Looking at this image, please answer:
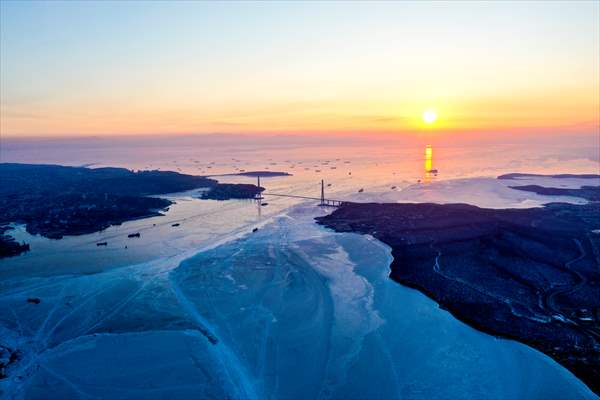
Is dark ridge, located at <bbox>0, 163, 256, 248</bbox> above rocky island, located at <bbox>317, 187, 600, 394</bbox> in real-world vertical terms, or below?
A: above

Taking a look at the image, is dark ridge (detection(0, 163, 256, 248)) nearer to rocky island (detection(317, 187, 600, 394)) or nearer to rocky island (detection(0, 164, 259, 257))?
rocky island (detection(0, 164, 259, 257))

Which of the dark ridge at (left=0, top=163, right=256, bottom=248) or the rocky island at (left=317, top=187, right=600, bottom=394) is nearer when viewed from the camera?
the rocky island at (left=317, top=187, right=600, bottom=394)

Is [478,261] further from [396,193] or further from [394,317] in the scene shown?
[396,193]

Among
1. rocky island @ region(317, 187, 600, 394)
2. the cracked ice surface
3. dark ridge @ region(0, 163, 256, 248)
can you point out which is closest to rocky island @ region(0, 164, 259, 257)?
dark ridge @ region(0, 163, 256, 248)

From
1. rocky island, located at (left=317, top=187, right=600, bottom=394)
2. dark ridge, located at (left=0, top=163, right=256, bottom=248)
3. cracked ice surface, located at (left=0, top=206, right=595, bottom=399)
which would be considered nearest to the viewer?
cracked ice surface, located at (left=0, top=206, right=595, bottom=399)

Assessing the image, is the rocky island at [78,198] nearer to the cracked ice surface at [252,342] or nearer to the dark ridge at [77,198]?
the dark ridge at [77,198]

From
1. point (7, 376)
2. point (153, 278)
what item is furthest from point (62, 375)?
point (153, 278)

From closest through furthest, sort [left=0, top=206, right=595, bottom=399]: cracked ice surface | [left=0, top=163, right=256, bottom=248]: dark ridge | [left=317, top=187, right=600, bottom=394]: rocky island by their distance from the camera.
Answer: [left=0, top=206, right=595, bottom=399]: cracked ice surface
[left=317, top=187, right=600, bottom=394]: rocky island
[left=0, top=163, right=256, bottom=248]: dark ridge

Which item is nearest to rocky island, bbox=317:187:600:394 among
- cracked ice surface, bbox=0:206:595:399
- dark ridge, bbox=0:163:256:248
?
cracked ice surface, bbox=0:206:595:399

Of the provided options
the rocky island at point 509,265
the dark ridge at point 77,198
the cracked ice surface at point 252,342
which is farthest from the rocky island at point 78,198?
the rocky island at point 509,265
